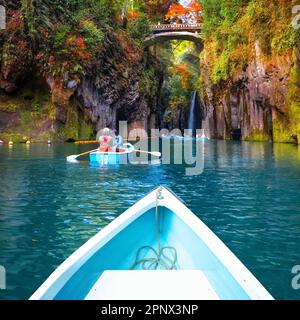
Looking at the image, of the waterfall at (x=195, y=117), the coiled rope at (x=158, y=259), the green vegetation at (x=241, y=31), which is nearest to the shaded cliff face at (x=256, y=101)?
the green vegetation at (x=241, y=31)

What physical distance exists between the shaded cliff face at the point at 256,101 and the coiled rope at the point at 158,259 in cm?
2311

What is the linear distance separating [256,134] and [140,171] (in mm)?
24193

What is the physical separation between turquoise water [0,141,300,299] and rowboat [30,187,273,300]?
941 millimetres

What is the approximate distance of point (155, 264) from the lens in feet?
15.0

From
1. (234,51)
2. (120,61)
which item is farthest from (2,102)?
(234,51)

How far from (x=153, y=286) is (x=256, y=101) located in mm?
33379

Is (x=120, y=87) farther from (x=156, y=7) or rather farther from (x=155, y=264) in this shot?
(x=155, y=264)

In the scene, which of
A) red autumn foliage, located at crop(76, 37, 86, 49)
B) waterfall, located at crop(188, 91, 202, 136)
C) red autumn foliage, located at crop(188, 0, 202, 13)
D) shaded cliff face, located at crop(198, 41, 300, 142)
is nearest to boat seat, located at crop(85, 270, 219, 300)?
shaded cliff face, located at crop(198, 41, 300, 142)

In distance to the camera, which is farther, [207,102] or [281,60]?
[207,102]

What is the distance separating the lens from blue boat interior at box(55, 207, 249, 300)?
11.8 ft

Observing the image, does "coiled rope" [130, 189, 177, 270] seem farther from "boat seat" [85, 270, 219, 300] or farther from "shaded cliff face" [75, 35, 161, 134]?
"shaded cliff face" [75, 35, 161, 134]

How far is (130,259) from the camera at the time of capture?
4.69 m

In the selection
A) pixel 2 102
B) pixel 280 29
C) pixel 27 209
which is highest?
pixel 280 29
